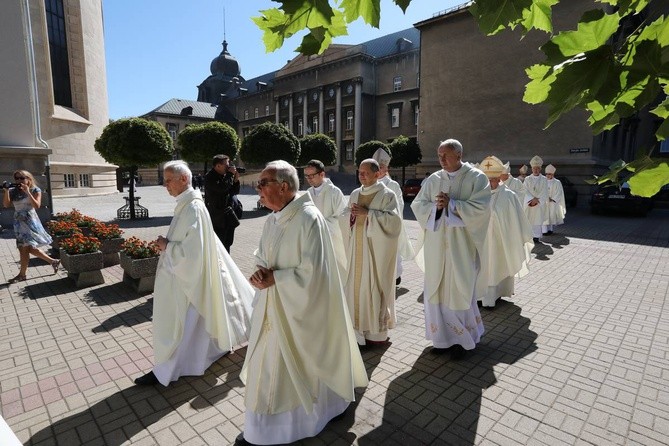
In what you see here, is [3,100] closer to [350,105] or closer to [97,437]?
[97,437]

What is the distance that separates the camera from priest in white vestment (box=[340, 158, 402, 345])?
14.2 ft

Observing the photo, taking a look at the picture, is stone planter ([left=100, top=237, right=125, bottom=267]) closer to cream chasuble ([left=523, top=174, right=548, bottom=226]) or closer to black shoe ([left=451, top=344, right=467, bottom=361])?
black shoe ([left=451, top=344, right=467, bottom=361])

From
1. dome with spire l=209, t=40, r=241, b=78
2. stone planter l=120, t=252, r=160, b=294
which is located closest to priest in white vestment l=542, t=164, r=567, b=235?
stone planter l=120, t=252, r=160, b=294

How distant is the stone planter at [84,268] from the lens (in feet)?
21.7

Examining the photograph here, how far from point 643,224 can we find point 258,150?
60.5 ft

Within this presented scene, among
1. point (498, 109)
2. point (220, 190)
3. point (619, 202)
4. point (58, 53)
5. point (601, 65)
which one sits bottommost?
point (619, 202)

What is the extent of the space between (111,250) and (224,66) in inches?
3082

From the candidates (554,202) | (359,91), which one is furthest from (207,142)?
(359,91)

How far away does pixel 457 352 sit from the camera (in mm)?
4113

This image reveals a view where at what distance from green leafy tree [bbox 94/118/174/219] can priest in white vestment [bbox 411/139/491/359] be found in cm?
1410

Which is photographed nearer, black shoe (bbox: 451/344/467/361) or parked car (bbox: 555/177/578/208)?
black shoe (bbox: 451/344/467/361)

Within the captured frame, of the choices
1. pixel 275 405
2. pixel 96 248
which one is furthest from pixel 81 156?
pixel 275 405

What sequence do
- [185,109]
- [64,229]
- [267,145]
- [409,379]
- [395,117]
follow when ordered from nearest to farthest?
[409,379] < [64,229] < [267,145] < [395,117] < [185,109]

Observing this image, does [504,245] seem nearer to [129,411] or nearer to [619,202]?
[129,411]
